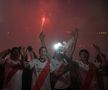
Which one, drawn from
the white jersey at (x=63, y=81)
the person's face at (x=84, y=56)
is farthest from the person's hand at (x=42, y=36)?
the person's face at (x=84, y=56)

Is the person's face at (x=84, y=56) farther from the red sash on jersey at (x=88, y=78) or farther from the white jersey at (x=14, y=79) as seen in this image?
the white jersey at (x=14, y=79)

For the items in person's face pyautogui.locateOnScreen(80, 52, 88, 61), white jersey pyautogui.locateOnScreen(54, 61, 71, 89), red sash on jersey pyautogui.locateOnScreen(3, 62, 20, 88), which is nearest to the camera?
red sash on jersey pyautogui.locateOnScreen(3, 62, 20, 88)

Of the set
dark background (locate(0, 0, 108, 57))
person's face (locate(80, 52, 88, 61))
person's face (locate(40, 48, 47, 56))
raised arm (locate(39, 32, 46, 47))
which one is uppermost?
dark background (locate(0, 0, 108, 57))

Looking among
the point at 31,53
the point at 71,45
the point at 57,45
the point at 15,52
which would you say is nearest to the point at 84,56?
the point at 71,45

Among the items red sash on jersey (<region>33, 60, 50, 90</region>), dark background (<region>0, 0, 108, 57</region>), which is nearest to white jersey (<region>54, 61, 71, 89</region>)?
red sash on jersey (<region>33, 60, 50, 90</region>)

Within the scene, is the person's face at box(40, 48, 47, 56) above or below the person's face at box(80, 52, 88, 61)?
above

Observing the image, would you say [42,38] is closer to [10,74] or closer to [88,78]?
[10,74]

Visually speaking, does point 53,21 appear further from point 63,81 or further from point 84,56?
point 63,81

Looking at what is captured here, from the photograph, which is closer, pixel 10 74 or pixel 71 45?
pixel 10 74

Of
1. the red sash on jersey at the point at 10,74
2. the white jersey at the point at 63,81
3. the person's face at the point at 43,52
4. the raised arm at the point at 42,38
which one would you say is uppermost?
the raised arm at the point at 42,38

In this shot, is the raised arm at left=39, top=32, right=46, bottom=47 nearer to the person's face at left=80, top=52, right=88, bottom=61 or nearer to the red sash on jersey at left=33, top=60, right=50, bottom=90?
the red sash on jersey at left=33, top=60, right=50, bottom=90

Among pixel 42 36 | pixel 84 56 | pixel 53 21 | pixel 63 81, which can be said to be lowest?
pixel 63 81

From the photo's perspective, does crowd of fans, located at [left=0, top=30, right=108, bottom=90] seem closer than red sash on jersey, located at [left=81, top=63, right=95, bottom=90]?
Yes

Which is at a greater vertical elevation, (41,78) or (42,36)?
(42,36)
